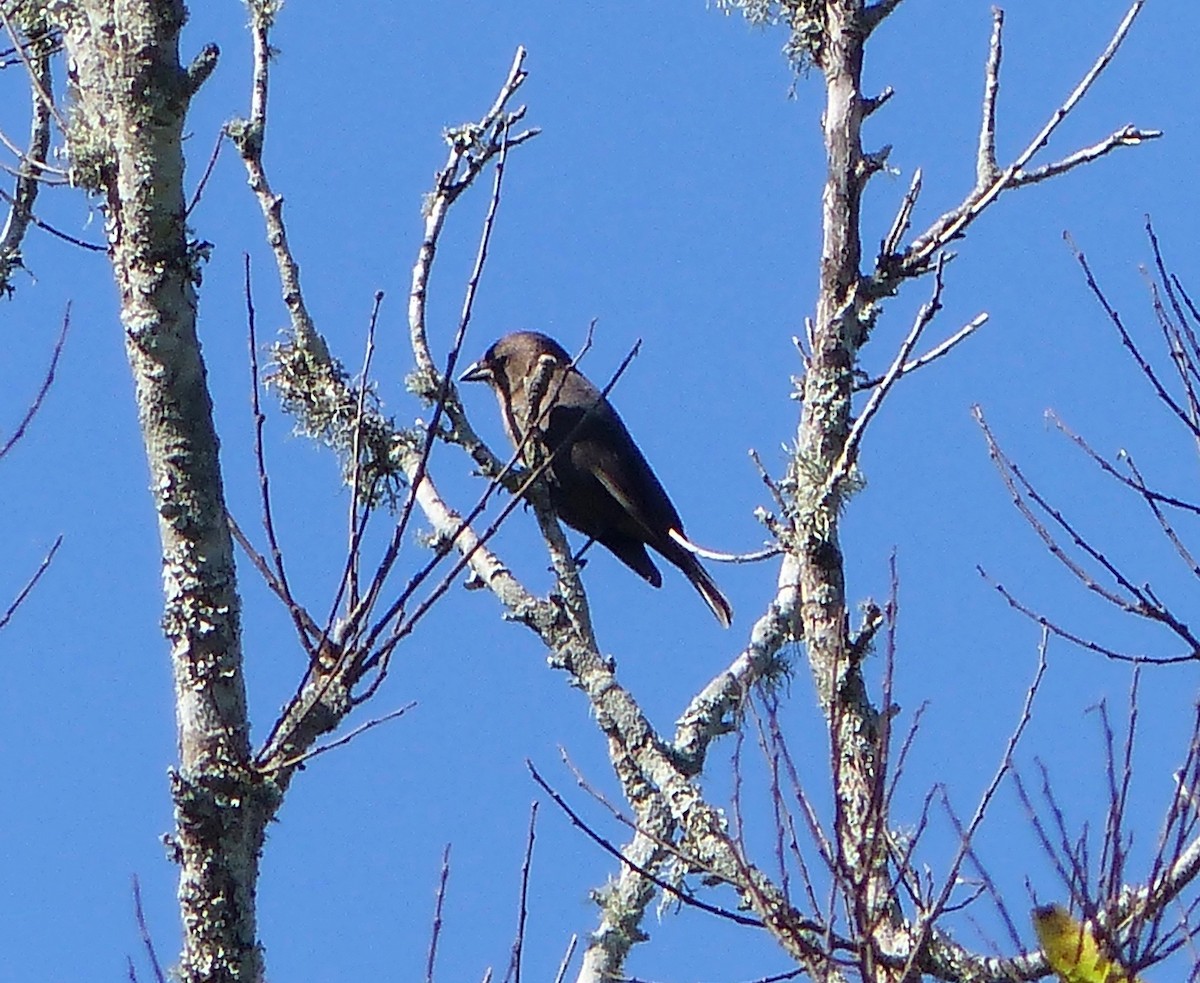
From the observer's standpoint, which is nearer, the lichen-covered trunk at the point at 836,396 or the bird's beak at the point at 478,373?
the lichen-covered trunk at the point at 836,396

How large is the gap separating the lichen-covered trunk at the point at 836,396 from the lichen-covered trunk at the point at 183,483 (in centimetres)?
110

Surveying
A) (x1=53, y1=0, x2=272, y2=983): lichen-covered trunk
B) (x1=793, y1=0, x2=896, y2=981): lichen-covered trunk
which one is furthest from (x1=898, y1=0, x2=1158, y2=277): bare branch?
(x1=53, y1=0, x2=272, y2=983): lichen-covered trunk

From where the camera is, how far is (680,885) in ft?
13.8

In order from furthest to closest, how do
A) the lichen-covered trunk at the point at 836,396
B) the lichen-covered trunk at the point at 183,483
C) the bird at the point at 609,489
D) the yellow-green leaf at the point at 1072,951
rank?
the bird at the point at 609,489 < the lichen-covered trunk at the point at 836,396 < the lichen-covered trunk at the point at 183,483 < the yellow-green leaf at the point at 1072,951

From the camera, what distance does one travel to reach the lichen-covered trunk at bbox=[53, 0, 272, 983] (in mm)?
2984

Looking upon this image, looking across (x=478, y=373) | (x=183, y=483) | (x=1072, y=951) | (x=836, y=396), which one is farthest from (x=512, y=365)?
(x=1072, y=951)

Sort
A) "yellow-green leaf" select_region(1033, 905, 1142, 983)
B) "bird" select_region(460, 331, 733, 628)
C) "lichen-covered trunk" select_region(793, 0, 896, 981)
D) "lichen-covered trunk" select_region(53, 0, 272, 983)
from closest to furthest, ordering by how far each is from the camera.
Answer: "yellow-green leaf" select_region(1033, 905, 1142, 983), "lichen-covered trunk" select_region(53, 0, 272, 983), "lichen-covered trunk" select_region(793, 0, 896, 981), "bird" select_region(460, 331, 733, 628)

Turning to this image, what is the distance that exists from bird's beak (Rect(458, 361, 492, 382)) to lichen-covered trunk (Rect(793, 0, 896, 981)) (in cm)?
289

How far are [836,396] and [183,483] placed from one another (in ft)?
5.00

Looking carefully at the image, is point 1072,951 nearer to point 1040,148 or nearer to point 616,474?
point 1040,148

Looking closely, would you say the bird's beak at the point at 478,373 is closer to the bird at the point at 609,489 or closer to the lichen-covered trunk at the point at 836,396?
the bird at the point at 609,489

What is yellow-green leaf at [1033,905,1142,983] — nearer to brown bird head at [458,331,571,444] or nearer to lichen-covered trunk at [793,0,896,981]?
lichen-covered trunk at [793,0,896,981]

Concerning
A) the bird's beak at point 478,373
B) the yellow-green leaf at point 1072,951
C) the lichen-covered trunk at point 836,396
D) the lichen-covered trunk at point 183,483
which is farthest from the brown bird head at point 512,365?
the yellow-green leaf at point 1072,951

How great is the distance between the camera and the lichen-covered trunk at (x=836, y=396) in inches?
145
